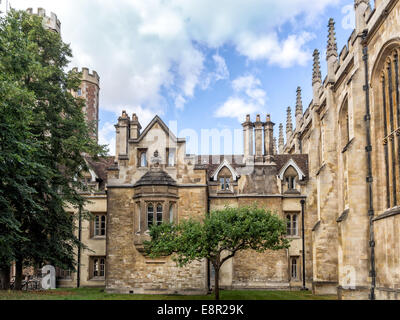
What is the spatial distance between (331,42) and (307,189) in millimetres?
10388

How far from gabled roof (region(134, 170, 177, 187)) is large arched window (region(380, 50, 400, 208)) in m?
13.0

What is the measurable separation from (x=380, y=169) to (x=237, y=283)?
46.0 ft

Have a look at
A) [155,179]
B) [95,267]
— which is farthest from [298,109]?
[95,267]

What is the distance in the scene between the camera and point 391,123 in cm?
2111

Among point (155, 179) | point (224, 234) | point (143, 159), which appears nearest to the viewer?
point (224, 234)

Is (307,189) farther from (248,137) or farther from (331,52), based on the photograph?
(331,52)

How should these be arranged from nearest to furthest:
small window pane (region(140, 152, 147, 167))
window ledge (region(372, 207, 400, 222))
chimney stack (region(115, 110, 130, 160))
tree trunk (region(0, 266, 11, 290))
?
window ledge (region(372, 207, 400, 222)) → tree trunk (region(0, 266, 11, 290)) → small window pane (region(140, 152, 147, 167)) → chimney stack (region(115, 110, 130, 160))

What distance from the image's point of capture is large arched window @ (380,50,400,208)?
20406 mm

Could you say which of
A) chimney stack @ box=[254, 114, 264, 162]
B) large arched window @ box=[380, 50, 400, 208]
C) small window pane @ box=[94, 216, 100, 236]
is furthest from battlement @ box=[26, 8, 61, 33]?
large arched window @ box=[380, 50, 400, 208]

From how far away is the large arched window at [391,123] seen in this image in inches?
803

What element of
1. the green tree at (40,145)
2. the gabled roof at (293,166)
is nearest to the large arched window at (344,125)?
the gabled roof at (293,166)

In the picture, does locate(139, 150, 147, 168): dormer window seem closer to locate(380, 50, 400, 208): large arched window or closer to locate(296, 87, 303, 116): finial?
locate(380, 50, 400, 208): large arched window

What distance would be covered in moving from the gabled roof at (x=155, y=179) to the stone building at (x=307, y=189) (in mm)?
65

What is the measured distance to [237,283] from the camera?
3200 cm
